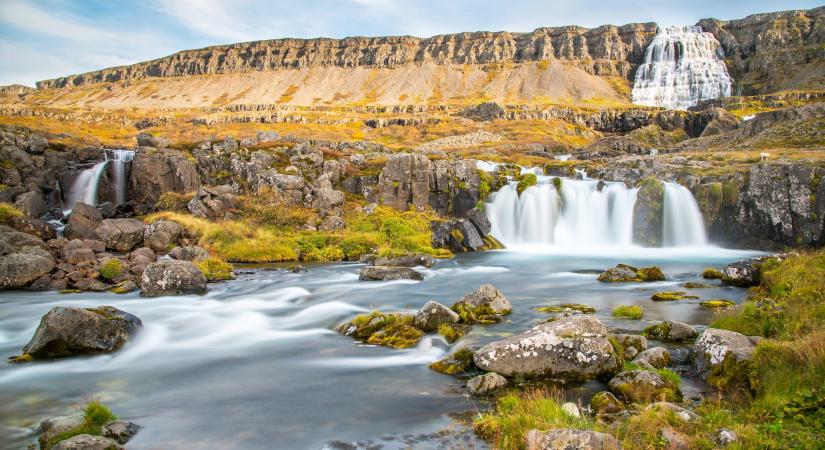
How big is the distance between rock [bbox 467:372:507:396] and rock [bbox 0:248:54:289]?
66.4 feet

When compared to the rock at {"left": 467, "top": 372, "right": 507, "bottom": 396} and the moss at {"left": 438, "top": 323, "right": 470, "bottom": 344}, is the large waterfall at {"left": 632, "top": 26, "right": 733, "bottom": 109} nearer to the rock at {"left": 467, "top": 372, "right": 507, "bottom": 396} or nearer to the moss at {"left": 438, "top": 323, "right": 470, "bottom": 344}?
the moss at {"left": 438, "top": 323, "right": 470, "bottom": 344}

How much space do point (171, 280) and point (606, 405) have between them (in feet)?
55.3

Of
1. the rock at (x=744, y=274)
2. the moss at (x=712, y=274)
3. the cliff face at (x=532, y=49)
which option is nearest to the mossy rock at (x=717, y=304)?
the rock at (x=744, y=274)

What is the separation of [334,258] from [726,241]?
80.5 ft

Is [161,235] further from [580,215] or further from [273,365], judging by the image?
[580,215]

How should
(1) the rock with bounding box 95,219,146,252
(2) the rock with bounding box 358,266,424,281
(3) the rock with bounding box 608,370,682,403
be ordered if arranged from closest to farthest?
(3) the rock with bounding box 608,370,682,403, (2) the rock with bounding box 358,266,424,281, (1) the rock with bounding box 95,219,146,252

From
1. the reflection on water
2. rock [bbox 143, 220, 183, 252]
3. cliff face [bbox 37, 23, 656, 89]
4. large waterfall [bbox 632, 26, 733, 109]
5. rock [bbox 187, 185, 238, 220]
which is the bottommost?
the reflection on water

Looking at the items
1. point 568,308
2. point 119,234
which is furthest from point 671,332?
point 119,234

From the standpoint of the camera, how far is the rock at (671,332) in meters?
12.0

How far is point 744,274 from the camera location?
18.7m

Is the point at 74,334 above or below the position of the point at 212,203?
below

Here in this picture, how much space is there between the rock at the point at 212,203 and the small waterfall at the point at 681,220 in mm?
29142

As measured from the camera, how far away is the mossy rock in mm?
15363

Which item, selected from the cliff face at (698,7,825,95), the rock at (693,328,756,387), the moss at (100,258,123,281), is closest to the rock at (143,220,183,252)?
the moss at (100,258,123,281)
